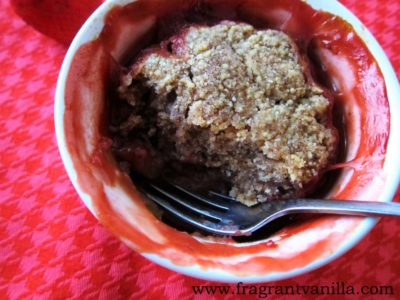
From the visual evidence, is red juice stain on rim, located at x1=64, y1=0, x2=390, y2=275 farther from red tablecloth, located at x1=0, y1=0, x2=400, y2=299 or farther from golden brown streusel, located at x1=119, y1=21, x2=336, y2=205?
red tablecloth, located at x1=0, y1=0, x2=400, y2=299

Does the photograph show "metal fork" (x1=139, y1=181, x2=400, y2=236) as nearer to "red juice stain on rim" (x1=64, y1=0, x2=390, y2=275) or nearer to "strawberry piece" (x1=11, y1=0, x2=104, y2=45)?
"red juice stain on rim" (x1=64, y1=0, x2=390, y2=275)

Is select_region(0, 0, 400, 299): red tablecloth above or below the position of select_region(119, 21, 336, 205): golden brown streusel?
below

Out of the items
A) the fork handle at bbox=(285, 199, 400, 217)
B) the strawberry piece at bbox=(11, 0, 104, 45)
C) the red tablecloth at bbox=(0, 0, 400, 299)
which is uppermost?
the strawberry piece at bbox=(11, 0, 104, 45)

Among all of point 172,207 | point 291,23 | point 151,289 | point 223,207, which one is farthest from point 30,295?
point 291,23

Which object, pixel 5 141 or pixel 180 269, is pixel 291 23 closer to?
pixel 180 269

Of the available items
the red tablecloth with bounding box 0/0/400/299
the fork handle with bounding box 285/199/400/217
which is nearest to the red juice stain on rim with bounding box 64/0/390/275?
the fork handle with bounding box 285/199/400/217

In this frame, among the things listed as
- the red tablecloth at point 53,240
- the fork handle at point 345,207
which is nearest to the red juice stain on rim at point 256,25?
the fork handle at point 345,207

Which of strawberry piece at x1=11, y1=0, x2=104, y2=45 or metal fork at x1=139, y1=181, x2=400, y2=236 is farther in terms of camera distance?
strawberry piece at x1=11, y1=0, x2=104, y2=45

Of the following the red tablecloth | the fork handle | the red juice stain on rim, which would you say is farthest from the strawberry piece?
the fork handle

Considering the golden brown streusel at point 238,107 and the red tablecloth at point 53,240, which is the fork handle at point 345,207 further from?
the red tablecloth at point 53,240
